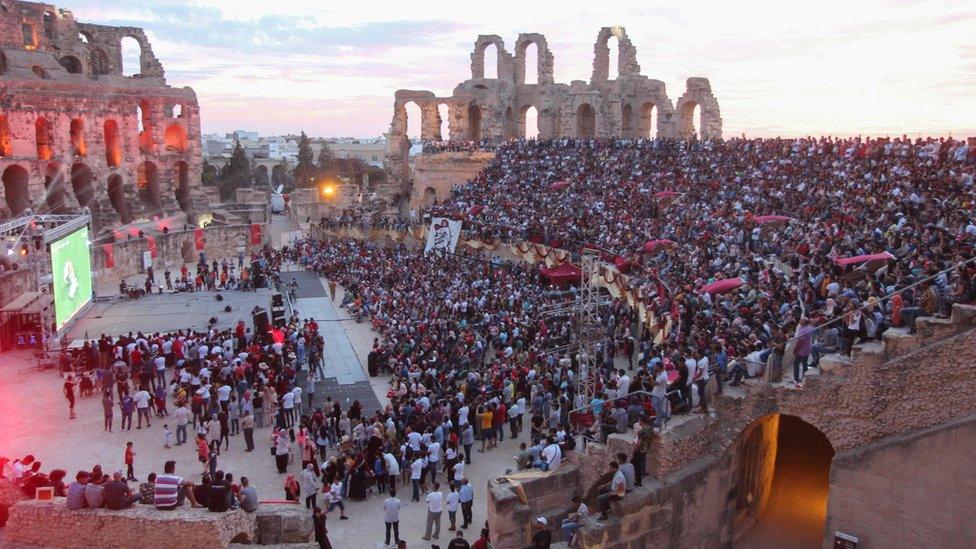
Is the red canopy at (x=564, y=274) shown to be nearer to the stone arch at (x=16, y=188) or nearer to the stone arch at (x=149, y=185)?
the stone arch at (x=16, y=188)

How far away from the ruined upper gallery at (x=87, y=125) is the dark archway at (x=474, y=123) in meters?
17.6

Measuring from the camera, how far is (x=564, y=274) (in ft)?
92.8

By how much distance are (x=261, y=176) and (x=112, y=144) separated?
49.5 m

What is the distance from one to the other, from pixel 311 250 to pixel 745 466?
28.7 meters

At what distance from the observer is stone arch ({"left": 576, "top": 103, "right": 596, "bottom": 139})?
48938mm

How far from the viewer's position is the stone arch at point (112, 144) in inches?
1848

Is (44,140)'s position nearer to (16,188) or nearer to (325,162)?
(16,188)

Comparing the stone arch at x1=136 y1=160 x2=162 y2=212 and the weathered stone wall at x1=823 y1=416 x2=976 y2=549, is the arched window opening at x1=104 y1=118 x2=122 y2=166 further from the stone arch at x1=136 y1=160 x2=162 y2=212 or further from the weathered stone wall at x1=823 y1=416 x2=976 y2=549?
the weathered stone wall at x1=823 y1=416 x2=976 y2=549

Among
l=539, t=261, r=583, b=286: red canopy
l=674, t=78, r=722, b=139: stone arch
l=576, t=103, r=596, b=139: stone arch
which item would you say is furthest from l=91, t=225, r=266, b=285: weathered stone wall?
l=674, t=78, r=722, b=139: stone arch

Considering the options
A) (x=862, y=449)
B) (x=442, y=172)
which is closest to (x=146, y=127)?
(x=442, y=172)

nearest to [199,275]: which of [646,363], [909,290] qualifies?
[646,363]

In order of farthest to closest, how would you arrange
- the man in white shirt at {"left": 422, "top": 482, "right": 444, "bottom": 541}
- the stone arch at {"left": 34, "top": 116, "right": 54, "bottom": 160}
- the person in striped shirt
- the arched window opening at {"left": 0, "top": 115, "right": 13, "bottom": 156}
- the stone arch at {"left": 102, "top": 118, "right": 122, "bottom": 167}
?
the stone arch at {"left": 102, "top": 118, "right": 122, "bottom": 167}
the stone arch at {"left": 34, "top": 116, "right": 54, "bottom": 160}
the arched window opening at {"left": 0, "top": 115, "right": 13, "bottom": 156}
the man in white shirt at {"left": 422, "top": 482, "right": 444, "bottom": 541}
the person in striped shirt

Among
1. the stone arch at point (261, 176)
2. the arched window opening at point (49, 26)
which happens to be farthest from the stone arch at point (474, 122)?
the stone arch at point (261, 176)

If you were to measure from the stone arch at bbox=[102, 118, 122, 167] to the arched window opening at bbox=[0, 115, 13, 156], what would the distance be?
643 centimetres
